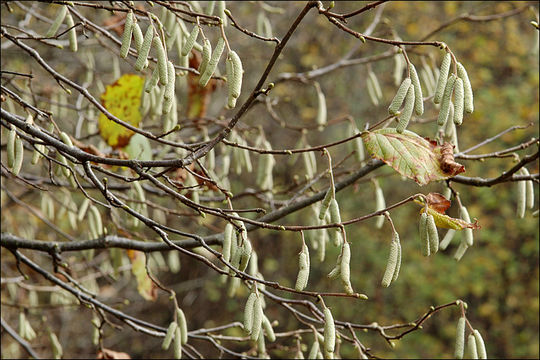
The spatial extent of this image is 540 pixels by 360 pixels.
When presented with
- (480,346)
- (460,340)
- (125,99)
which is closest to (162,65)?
(125,99)

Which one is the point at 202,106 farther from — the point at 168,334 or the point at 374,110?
the point at 374,110

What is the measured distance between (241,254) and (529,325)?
20.2 ft

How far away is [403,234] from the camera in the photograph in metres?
8.16

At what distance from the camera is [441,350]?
24.6 ft

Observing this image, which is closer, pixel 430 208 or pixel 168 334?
pixel 430 208

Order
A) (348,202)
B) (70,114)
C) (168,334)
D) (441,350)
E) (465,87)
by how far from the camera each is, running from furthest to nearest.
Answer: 1. (348,202)
2. (441,350)
3. (70,114)
4. (168,334)
5. (465,87)

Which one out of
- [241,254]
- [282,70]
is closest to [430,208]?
[241,254]

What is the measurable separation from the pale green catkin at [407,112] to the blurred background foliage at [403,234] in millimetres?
5180

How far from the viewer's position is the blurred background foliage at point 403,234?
7.24m

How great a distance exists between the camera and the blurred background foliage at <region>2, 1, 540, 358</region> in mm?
7238

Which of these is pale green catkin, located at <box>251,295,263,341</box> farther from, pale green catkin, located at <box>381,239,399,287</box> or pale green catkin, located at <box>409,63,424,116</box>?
pale green catkin, located at <box>409,63,424,116</box>

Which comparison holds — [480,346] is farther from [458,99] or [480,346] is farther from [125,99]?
[125,99]

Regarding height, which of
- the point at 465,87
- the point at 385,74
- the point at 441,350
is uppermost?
the point at 385,74

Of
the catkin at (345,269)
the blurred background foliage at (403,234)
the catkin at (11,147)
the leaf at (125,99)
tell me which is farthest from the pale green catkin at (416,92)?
the blurred background foliage at (403,234)
